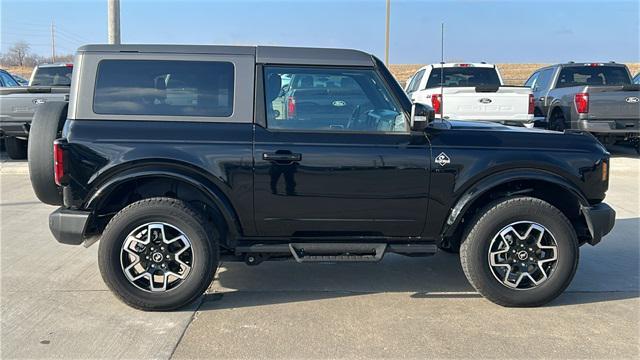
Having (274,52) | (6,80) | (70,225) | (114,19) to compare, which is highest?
(114,19)

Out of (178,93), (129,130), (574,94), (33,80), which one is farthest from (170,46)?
(33,80)

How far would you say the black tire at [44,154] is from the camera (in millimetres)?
4082

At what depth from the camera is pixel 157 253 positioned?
158 inches

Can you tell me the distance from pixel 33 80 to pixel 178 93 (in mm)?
9984

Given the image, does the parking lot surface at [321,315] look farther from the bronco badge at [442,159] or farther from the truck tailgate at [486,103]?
the truck tailgate at [486,103]

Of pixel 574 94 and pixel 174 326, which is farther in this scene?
pixel 574 94

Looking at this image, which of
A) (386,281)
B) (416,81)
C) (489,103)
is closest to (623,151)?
(489,103)

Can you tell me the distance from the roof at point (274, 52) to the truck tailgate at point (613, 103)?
25.5ft

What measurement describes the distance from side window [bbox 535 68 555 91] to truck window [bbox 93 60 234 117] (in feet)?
33.7

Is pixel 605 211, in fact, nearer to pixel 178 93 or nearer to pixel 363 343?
pixel 363 343

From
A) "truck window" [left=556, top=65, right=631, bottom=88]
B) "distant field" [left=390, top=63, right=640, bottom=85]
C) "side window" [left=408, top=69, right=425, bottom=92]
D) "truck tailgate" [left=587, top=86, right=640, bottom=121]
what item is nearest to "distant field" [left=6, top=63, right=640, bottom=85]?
"distant field" [left=390, top=63, right=640, bottom=85]

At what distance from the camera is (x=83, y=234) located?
3.97 metres

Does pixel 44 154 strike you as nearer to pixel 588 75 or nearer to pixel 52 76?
pixel 52 76

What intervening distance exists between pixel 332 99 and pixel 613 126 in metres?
8.15
